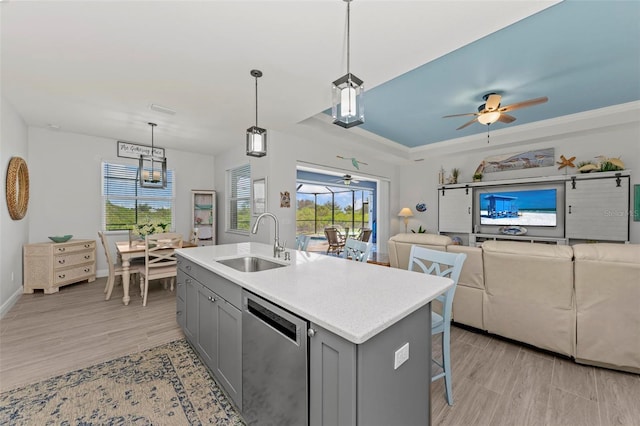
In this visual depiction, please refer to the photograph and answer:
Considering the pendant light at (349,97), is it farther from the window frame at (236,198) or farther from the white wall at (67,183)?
the white wall at (67,183)

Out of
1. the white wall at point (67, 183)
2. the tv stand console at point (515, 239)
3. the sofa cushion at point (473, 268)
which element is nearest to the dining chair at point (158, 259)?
the white wall at point (67, 183)

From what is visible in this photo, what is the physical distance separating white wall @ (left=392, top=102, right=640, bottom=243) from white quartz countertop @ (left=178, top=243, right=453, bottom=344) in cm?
527

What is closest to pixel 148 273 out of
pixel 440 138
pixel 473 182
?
pixel 440 138

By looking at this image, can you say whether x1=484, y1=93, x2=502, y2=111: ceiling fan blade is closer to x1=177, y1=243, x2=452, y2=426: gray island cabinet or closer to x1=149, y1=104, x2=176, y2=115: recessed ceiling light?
x1=177, y1=243, x2=452, y2=426: gray island cabinet

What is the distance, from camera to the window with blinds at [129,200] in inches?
200

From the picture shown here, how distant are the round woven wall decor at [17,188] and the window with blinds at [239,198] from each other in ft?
10.2

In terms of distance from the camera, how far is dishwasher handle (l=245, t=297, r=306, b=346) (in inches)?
44.9

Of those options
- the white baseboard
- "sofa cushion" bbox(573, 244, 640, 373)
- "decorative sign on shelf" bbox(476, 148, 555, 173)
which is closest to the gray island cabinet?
"sofa cushion" bbox(573, 244, 640, 373)

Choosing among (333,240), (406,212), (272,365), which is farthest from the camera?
(333,240)

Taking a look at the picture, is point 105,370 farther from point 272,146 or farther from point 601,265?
point 601,265

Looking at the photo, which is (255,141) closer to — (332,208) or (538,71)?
(538,71)

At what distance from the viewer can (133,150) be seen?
5.27 metres

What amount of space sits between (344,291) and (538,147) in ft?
20.6

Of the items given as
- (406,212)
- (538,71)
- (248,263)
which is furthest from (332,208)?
(248,263)
